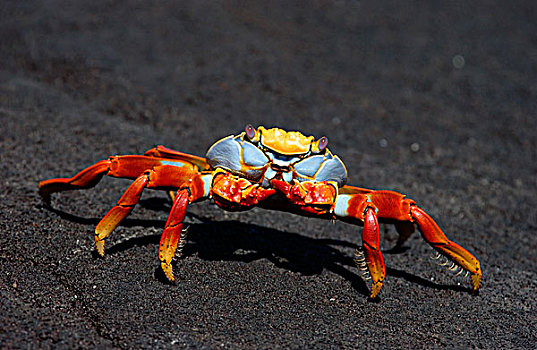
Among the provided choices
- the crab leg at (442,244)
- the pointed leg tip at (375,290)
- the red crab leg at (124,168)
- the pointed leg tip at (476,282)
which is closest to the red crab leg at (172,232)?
the red crab leg at (124,168)

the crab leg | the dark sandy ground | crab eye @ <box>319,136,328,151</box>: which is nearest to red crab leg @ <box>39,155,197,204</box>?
the dark sandy ground

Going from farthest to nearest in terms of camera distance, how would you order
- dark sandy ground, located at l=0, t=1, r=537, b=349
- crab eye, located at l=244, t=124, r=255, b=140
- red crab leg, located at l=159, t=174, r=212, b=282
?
crab eye, located at l=244, t=124, r=255, b=140
red crab leg, located at l=159, t=174, r=212, b=282
dark sandy ground, located at l=0, t=1, r=537, b=349

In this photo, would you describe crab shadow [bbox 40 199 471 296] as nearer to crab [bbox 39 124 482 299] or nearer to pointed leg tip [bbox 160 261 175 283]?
pointed leg tip [bbox 160 261 175 283]

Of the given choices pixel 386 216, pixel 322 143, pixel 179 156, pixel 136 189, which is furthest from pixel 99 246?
pixel 386 216

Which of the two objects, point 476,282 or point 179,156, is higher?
point 179,156

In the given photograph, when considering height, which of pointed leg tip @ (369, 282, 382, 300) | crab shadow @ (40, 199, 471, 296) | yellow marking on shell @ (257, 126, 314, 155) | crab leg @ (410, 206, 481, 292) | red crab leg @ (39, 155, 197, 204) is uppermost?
yellow marking on shell @ (257, 126, 314, 155)

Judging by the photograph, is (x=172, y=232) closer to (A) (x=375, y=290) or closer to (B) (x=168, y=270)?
(B) (x=168, y=270)
